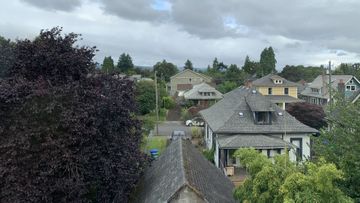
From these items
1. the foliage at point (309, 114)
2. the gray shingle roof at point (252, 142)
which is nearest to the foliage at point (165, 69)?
the foliage at point (309, 114)

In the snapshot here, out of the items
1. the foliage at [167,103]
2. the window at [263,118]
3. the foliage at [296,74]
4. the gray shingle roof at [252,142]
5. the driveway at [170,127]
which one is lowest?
the driveway at [170,127]

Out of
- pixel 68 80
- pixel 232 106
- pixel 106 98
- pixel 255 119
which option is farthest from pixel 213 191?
pixel 232 106

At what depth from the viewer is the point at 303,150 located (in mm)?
32219

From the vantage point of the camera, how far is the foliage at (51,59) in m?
15.8

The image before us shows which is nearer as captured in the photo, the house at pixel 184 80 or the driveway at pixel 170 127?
the driveway at pixel 170 127

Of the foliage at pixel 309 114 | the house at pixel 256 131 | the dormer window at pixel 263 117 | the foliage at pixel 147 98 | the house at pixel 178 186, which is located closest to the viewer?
the house at pixel 178 186

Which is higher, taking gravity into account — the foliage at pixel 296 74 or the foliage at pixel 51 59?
the foliage at pixel 296 74

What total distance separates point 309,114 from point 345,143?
35.1 meters

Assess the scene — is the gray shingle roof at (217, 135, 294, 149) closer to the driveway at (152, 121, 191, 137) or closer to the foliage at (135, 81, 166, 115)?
the driveway at (152, 121, 191, 137)

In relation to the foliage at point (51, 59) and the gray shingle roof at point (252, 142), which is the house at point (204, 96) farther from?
the foliage at point (51, 59)

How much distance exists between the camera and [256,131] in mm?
31406

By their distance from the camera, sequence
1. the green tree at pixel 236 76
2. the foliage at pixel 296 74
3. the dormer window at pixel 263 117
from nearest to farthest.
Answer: the dormer window at pixel 263 117 < the green tree at pixel 236 76 < the foliage at pixel 296 74

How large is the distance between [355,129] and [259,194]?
4.69 m

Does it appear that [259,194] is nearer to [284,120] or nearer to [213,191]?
[213,191]
